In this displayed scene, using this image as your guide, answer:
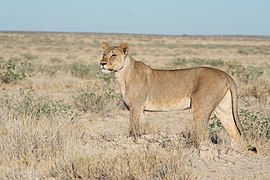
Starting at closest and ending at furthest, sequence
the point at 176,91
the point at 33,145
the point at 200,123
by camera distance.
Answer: the point at 33,145 < the point at 200,123 < the point at 176,91

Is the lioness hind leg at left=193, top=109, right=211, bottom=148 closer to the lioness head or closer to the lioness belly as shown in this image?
the lioness belly

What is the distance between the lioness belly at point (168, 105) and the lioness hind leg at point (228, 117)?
22.9 inches

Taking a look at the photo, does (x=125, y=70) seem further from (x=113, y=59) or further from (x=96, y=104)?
(x=96, y=104)

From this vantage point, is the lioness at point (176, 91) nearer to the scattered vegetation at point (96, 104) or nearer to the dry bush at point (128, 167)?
the dry bush at point (128, 167)

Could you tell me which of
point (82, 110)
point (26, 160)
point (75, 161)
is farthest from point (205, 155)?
point (82, 110)

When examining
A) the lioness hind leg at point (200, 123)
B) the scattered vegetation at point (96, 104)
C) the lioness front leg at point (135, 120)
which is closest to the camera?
the lioness hind leg at point (200, 123)

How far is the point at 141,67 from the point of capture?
889 cm

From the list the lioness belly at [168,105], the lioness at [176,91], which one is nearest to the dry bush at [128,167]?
Result: the lioness at [176,91]

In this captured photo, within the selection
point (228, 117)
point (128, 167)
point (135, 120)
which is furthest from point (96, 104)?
point (128, 167)

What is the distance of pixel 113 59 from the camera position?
8.61m

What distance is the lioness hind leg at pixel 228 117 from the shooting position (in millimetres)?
8445

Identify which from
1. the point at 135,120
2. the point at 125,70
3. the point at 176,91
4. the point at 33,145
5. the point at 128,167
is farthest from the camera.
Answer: the point at 125,70

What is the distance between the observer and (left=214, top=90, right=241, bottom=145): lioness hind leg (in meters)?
8.45

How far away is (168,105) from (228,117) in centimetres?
103
